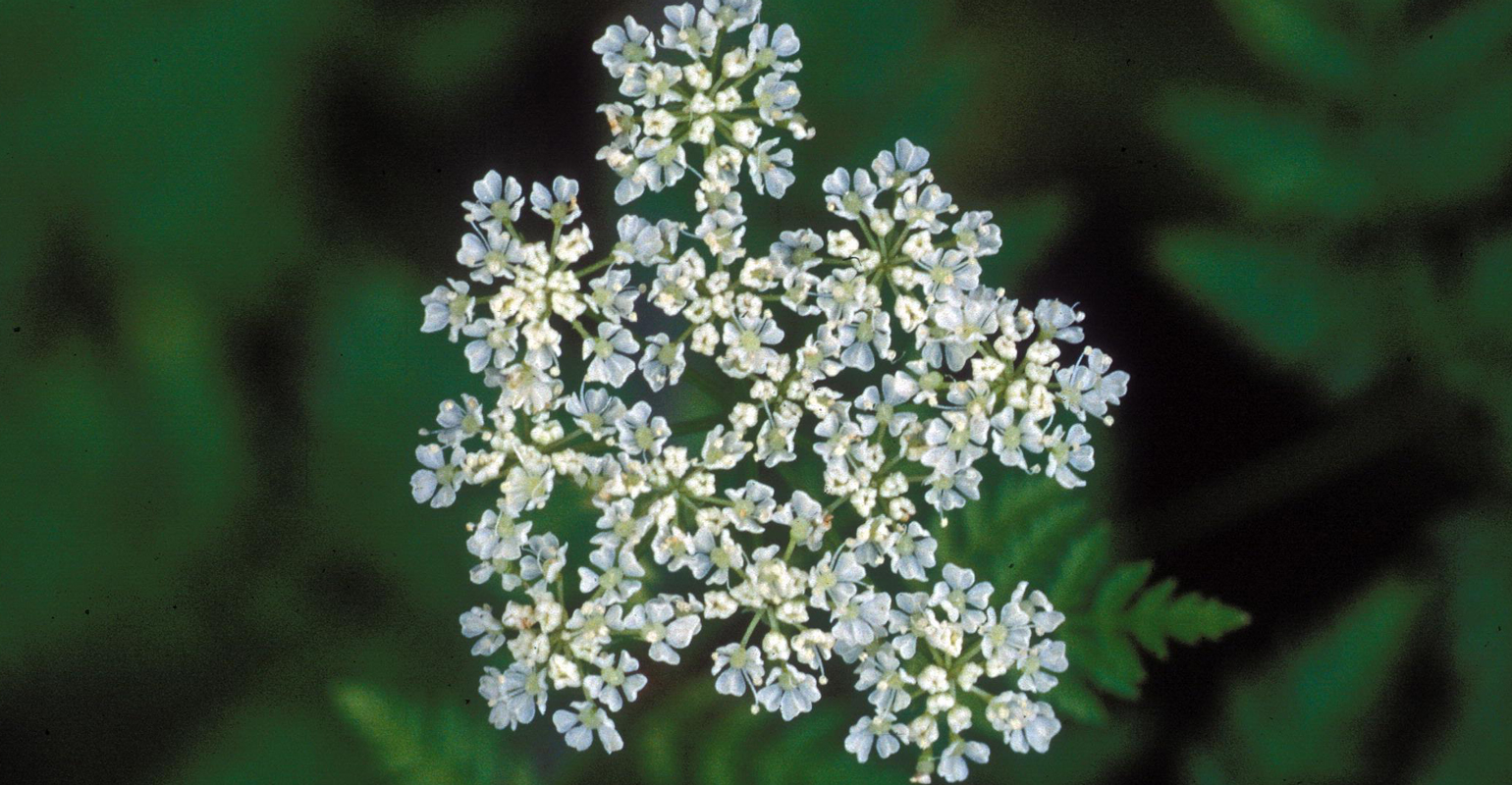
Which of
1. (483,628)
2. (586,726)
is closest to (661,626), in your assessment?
(586,726)

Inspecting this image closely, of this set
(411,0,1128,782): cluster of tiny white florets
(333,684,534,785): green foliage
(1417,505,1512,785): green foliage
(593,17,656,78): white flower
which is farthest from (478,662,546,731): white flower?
(1417,505,1512,785): green foliage

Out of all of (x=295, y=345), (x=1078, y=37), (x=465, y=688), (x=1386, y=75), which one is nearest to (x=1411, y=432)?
(x=1386, y=75)

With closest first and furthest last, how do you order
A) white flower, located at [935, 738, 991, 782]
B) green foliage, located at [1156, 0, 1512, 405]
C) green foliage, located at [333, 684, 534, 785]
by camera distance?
white flower, located at [935, 738, 991, 782], green foliage, located at [333, 684, 534, 785], green foliage, located at [1156, 0, 1512, 405]

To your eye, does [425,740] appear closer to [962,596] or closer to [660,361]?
[660,361]

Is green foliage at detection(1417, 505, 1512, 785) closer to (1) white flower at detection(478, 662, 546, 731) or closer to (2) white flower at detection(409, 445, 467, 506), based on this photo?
(1) white flower at detection(478, 662, 546, 731)

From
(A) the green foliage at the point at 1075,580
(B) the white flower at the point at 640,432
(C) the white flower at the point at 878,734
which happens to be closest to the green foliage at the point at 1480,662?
(A) the green foliage at the point at 1075,580

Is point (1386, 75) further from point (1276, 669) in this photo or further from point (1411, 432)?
point (1276, 669)
